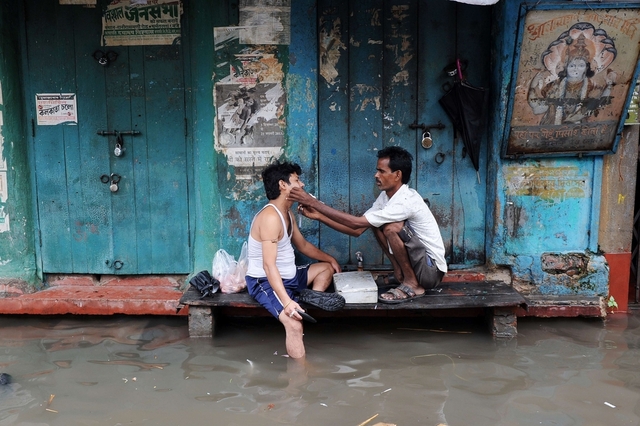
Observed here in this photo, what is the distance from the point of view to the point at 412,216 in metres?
4.24

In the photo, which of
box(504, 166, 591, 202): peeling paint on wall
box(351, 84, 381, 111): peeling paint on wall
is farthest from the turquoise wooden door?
box(504, 166, 591, 202): peeling paint on wall

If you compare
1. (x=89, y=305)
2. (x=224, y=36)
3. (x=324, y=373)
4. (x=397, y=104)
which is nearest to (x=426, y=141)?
(x=397, y=104)

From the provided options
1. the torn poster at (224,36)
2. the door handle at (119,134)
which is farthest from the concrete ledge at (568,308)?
the door handle at (119,134)

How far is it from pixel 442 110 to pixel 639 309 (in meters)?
2.40

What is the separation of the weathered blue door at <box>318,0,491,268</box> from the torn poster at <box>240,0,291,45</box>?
12.5 inches

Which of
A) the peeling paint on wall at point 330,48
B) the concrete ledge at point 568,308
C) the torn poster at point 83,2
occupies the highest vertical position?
the torn poster at point 83,2

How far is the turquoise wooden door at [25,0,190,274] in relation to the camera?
4828mm

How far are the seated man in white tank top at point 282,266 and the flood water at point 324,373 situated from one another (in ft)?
1.03

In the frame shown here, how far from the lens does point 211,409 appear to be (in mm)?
3238

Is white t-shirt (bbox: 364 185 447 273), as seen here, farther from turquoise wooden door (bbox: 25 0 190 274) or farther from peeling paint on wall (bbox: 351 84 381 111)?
turquoise wooden door (bbox: 25 0 190 274)

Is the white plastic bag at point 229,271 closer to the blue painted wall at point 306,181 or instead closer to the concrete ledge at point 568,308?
the blue painted wall at point 306,181

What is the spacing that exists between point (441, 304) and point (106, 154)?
3114mm

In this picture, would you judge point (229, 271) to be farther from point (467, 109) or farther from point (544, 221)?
point (544, 221)

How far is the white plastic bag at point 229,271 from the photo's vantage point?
14.8ft
